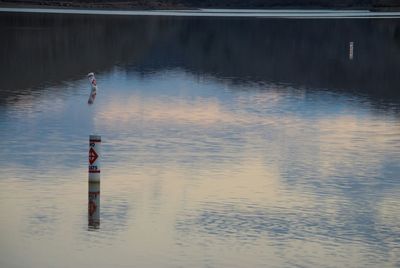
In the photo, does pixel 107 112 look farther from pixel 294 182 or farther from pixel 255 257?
pixel 255 257

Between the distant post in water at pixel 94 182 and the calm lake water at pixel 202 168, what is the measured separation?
0.18 meters

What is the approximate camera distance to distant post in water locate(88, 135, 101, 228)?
19.9m

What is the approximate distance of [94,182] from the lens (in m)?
20.9

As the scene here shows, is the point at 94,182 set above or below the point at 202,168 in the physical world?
above

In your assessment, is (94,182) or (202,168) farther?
(202,168)

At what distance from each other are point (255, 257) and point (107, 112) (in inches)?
836

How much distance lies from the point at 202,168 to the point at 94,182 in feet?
17.6

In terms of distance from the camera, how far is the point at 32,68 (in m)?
58.3

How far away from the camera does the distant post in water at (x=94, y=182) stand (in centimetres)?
1986

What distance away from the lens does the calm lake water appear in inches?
712

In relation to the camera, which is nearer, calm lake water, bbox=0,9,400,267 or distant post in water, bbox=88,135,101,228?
calm lake water, bbox=0,9,400,267

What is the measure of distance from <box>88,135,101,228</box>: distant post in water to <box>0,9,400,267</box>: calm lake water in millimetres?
179

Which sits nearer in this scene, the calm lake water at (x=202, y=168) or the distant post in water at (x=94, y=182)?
the calm lake water at (x=202, y=168)

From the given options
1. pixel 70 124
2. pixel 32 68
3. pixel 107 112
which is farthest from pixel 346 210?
pixel 32 68
